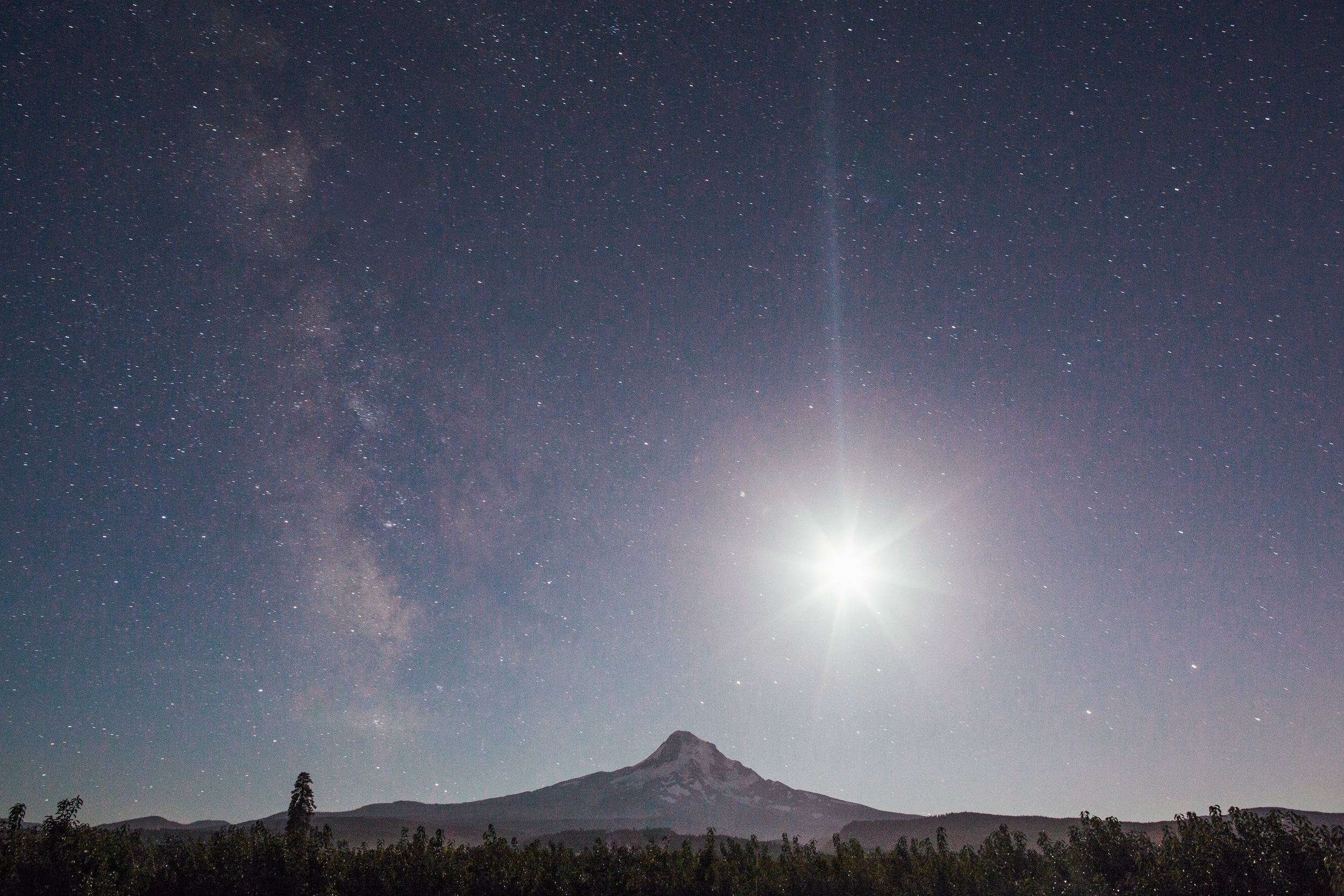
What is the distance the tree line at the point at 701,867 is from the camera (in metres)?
25.2

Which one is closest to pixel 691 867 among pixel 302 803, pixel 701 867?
pixel 701 867

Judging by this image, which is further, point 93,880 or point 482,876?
point 482,876

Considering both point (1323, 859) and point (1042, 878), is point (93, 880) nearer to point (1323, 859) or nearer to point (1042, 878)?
point (1042, 878)

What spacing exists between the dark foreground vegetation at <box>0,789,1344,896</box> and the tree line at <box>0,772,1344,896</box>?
7 centimetres

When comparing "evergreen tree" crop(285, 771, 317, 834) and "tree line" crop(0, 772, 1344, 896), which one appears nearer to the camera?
"tree line" crop(0, 772, 1344, 896)

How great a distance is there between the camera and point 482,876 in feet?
118

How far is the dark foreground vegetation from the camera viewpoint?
25.4 meters

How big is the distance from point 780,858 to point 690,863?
7.71 meters

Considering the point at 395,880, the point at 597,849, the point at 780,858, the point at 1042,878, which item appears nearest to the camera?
the point at 1042,878

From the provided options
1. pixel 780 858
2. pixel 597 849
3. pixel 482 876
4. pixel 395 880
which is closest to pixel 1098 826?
pixel 780 858

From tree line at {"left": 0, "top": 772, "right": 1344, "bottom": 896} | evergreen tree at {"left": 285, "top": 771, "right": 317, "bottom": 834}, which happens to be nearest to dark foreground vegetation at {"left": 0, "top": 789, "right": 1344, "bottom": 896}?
tree line at {"left": 0, "top": 772, "right": 1344, "bottom": 896}

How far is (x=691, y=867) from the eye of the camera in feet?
122

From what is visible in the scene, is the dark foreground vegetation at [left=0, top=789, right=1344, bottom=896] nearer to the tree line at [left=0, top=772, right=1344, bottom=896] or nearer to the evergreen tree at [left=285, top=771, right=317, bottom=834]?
the tree line at [left=0, top=772, right=1344, bottom=896]

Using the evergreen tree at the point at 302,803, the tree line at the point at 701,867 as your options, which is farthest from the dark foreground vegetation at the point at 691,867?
the evergreen tree at the point at 302,803
